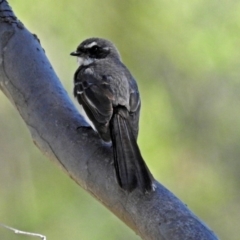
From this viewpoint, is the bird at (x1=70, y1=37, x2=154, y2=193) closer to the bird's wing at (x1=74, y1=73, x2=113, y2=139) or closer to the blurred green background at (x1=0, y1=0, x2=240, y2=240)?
the bird's wing at (x1=74, y1=73, x2=113, y2=139)

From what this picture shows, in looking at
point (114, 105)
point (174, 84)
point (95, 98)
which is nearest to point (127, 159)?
point (114, 105)

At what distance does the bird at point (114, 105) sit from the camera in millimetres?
3285

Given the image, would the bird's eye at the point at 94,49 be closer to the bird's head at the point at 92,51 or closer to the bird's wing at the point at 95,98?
the bird's head at the point at 92,51

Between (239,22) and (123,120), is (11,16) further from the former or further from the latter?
(239,22)

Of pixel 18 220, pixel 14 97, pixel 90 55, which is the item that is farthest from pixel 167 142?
pixel 14 97

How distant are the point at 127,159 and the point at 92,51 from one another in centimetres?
209

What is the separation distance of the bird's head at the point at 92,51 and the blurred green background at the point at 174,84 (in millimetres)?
2032

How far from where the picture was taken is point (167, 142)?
7.77 meters

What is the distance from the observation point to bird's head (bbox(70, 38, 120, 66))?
5344 millimetres

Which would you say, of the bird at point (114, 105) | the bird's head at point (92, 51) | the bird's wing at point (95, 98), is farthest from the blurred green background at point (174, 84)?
the bird's wing at point (95, 98)

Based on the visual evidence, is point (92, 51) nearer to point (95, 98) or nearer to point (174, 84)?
point (95, 98)

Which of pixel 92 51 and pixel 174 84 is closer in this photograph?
pixel 92 51

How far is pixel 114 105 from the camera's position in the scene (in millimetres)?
4242

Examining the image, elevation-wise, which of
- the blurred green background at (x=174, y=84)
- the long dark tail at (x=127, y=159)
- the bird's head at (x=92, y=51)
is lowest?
the long dark tail at (x=127, y=159)
